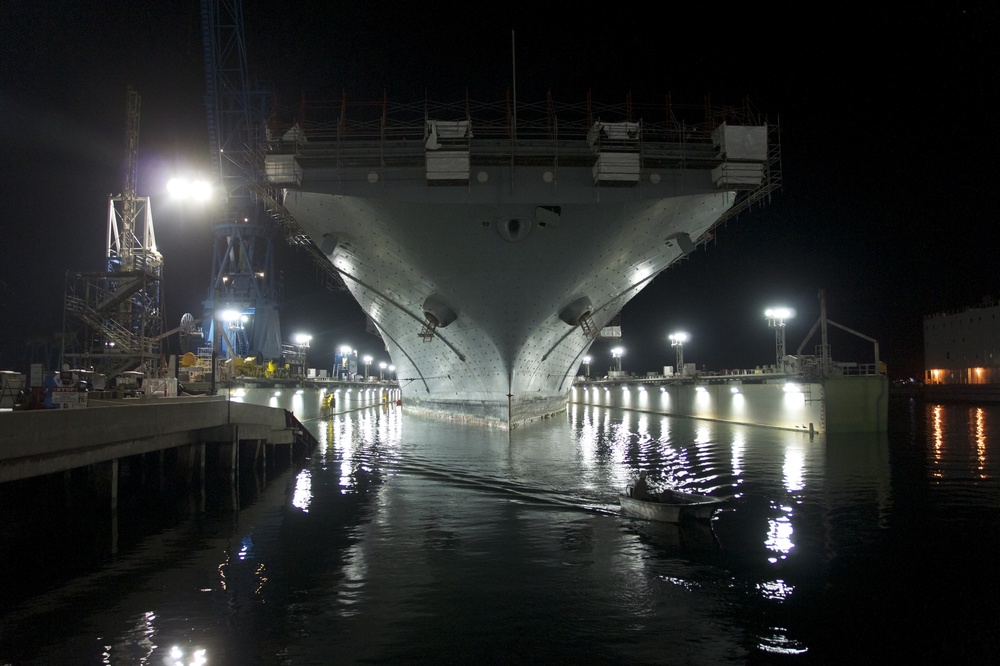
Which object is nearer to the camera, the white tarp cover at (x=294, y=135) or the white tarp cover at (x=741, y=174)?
the white tarp cover at (x=294, y=135)

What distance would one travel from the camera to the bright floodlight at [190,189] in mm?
24317

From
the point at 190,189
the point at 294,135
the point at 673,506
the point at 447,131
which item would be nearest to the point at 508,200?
the point at 447,131

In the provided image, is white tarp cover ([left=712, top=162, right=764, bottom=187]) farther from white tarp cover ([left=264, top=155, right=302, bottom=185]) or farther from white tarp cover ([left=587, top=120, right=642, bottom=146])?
white tarp cover ([left=264, top=155, right=302, bottom=185])

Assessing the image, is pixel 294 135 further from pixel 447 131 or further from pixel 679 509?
pixel 679 509

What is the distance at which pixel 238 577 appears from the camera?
9.78 metres

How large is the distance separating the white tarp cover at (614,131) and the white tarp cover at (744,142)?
3.27 metres

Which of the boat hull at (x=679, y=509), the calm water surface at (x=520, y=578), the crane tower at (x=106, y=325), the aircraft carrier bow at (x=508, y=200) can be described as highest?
the aircraft carrier bow at (x=508, y=200)

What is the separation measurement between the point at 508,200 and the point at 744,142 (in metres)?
9.02

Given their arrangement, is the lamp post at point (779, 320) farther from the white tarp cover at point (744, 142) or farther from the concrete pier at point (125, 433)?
the concrete pier at point (125, 433)

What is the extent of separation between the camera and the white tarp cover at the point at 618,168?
910 inches

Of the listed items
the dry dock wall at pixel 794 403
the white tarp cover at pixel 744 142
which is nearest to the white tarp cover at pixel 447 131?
the white tarp cover at pixel 744 142

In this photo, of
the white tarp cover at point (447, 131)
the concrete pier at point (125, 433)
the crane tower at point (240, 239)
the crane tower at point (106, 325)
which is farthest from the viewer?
the crane tower at point (240, 239)

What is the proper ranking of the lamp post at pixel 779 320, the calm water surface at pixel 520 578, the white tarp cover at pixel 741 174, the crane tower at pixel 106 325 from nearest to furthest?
1. the calm water surface at pixel 520 578
2. the white tarp cover at pixel 741 174
3. the crane tower at pixel 106 325
4. the lamp post at pixel 779 320

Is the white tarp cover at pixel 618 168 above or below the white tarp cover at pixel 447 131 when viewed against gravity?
below
